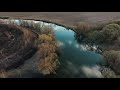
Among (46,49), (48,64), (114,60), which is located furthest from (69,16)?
(114,60)

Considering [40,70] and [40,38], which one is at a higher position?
[40,38]

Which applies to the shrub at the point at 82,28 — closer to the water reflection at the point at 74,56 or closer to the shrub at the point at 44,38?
the water reflection at the point at 74,56

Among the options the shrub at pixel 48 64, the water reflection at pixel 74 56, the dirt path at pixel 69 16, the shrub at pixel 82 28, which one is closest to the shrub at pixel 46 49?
the shrub at pixel 48 64

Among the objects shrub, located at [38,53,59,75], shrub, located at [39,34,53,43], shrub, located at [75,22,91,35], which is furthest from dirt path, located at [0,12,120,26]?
shrub, located at [38,53,59,75]

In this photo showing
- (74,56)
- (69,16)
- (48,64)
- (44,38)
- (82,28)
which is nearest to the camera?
(48,64)

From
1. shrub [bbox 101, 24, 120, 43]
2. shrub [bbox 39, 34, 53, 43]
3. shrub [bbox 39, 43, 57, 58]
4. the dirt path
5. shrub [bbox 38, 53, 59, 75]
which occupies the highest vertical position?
the dirt path

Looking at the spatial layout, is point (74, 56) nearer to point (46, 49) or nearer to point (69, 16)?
point (46, 49)

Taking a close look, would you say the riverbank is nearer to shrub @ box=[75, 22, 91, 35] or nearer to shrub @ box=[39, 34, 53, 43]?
shrub @ box=[39, 34, 53, 43]
